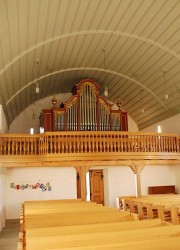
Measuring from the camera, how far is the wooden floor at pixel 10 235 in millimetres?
8930

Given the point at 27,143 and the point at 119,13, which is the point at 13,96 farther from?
the point at 119,13

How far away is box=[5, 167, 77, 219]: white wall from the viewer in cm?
1360

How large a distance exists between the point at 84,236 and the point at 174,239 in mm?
1113

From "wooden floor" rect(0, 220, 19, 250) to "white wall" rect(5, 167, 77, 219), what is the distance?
1.57ft

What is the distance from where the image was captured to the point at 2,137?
11.2 metres

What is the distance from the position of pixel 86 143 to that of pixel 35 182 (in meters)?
3.51

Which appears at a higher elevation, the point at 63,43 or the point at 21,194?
the point at 63,43

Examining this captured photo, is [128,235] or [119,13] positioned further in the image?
[119,13]

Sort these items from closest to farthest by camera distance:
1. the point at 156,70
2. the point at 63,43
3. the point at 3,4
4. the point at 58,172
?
the point at 3,4
the point at 63,43
the point at 156,70
the point at 58,172

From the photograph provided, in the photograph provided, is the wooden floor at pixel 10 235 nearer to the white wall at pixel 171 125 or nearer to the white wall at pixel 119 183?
the white wall at pixel 119 183

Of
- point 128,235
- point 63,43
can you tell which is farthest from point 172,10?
point 128,235

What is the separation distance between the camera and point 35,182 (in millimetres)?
13883

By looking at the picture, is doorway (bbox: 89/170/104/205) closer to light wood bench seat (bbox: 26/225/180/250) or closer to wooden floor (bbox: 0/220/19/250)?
wooden floor (bbox: 0/220/19/250)

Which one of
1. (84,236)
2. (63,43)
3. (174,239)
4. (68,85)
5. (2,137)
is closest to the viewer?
(174,239)
